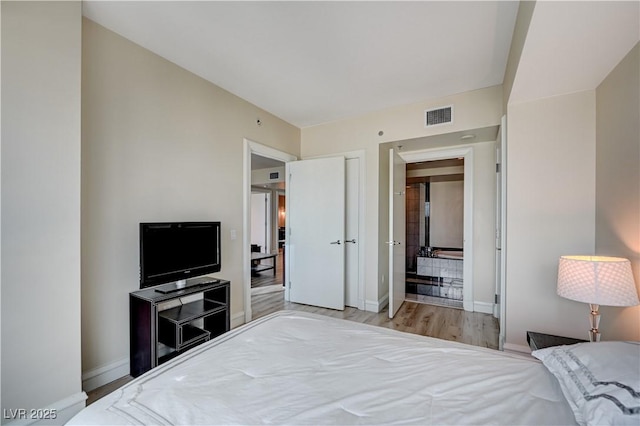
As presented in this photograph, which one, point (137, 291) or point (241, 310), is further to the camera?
point (241, 310)

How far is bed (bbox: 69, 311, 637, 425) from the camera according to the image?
875 mm

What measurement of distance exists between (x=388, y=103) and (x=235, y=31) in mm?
1987

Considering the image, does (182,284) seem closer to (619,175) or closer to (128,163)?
(128,163)

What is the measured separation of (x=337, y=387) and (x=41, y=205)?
180 centimetres

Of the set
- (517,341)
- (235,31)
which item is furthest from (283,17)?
(517,341)

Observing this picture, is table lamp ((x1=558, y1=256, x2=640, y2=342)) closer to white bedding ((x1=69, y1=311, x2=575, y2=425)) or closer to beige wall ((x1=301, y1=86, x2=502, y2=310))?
white bedding ((x1=69, y1=311, x2=575, y2=425))

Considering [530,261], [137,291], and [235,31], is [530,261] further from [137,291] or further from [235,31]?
[137,291]

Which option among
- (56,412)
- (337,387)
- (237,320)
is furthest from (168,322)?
(337,387)

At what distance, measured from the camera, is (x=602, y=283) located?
1.41 metres

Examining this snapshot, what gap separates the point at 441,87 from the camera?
2.99m

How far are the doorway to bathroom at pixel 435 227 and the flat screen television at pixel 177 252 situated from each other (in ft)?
11.4

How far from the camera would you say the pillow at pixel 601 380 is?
76 cm

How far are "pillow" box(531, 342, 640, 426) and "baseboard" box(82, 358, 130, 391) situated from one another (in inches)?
105

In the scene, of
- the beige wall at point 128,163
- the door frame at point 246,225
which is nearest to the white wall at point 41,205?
the beige wall at point 128,163
